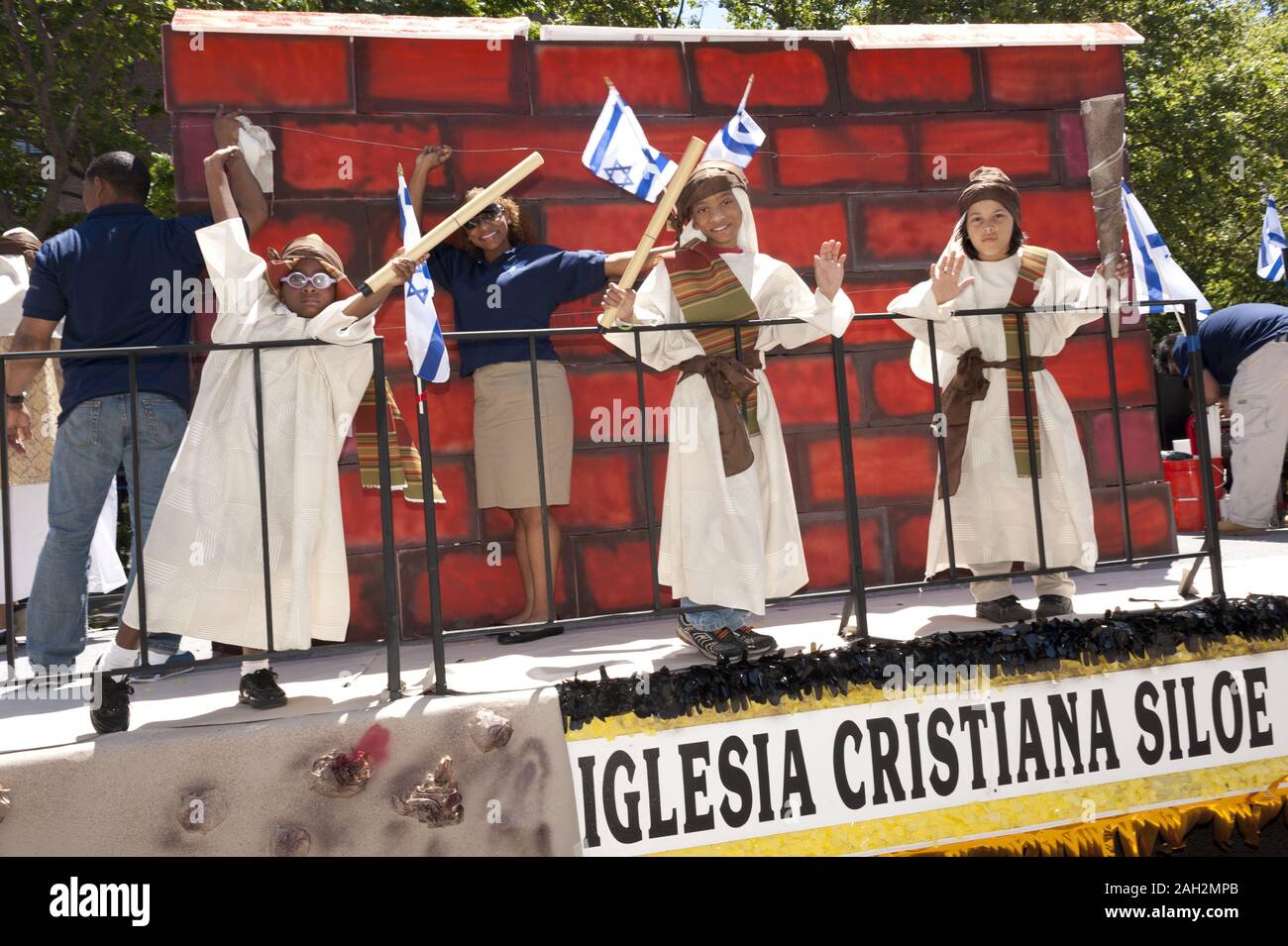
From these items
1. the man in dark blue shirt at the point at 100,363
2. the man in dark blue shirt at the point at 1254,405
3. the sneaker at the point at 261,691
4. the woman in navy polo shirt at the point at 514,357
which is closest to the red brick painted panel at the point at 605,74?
the woman in navy polo shirt at the point at 514,357

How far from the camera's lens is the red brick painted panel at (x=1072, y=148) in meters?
5.40

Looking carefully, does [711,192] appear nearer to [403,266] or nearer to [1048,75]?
[403,266]

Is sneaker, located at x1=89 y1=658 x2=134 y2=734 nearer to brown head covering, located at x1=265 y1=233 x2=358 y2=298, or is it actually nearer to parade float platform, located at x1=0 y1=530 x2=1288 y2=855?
parade float platform, located at x1=0 y1=530 x2=1288 y2=855

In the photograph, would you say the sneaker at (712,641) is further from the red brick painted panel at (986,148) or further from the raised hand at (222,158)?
the red brick painted panel at (986,148)

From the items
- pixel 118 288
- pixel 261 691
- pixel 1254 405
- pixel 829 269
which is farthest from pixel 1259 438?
pixel 118 288

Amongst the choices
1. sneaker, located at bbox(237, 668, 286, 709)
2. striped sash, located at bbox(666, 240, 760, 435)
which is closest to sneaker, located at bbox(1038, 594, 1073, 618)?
striped sash, located at bbox(666, 240, 760, 435)

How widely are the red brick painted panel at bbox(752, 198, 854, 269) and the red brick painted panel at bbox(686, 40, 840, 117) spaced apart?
0.42 metres

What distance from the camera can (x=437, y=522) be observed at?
4734mm

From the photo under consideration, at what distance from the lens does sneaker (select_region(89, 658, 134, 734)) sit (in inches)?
116

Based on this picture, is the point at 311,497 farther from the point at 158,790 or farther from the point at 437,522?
the point at 437,522

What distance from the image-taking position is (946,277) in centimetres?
368
